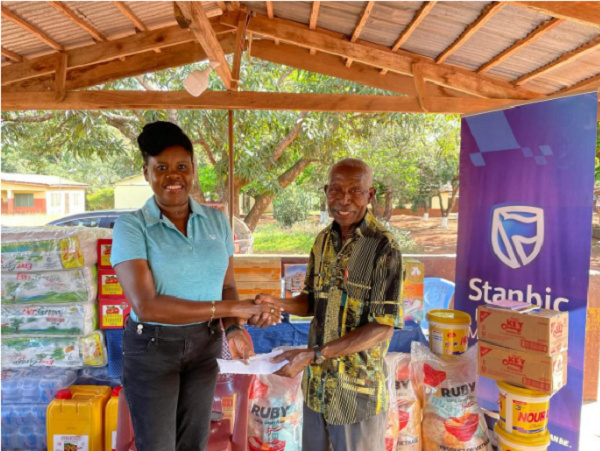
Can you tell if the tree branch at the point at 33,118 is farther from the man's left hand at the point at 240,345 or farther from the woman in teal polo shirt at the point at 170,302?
the man's left hand at the point at 240,345

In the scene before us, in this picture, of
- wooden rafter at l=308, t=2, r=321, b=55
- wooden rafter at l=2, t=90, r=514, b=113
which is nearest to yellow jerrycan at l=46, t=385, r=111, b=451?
wooden rafter at l=2, t=90, r=514, b=113

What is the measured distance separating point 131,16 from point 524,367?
400cm

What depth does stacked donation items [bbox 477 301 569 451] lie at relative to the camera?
8.02ft

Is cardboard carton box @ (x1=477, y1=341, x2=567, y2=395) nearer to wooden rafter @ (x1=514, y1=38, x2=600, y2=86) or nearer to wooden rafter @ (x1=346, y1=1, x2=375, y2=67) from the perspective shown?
wooden rafter @ (x1=514, y1=38, x2=600, y2=86)

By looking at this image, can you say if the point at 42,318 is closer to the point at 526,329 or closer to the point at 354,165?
the point at 354,165

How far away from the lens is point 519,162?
119 inches

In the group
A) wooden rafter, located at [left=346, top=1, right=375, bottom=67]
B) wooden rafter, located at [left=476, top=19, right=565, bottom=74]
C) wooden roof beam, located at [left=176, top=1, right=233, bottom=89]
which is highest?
wooden rafter, located at [left=346, top=1, right=375, bottom=67]

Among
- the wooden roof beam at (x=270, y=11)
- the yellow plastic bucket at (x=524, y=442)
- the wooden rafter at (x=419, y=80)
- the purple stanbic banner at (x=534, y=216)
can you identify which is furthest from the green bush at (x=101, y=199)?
the yellow plastic bucket at (x=524, y=442)

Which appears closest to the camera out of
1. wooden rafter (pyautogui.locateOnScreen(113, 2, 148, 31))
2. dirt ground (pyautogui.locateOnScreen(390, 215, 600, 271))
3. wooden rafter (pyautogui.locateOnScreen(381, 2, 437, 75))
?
wooden rafter (pyautogui.locateOnScreen(381, 2, 437, 75))

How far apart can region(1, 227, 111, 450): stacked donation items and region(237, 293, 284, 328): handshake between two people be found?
1717 mm

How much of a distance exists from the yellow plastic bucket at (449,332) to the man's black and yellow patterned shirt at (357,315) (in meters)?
1.36

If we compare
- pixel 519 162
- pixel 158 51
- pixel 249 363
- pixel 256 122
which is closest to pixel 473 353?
pixel 519 162

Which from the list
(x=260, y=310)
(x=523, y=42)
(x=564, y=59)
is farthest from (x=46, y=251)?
(x=564, y=59)

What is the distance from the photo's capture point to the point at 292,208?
18.6 meters
